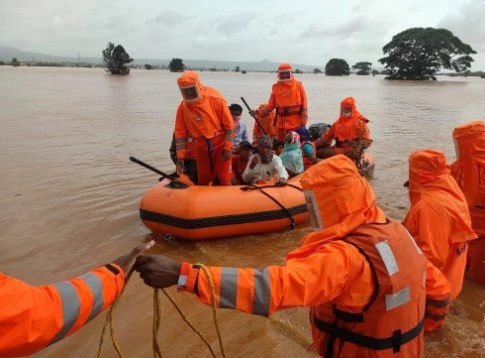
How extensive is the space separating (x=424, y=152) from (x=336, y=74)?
81.1 meters

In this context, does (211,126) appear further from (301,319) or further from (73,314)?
(73,314)

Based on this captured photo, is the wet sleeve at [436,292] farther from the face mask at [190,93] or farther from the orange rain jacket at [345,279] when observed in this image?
the face mask at [190,93]

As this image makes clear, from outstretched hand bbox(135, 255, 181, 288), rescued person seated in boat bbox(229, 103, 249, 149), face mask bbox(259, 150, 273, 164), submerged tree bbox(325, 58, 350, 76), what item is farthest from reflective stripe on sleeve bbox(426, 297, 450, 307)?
submerged tree bbox(325, 58, 350, 76)

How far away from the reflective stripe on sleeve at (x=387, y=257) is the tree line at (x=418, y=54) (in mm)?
53659

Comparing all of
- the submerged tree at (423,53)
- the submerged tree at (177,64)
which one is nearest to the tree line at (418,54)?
the submerged tree at (423,53)

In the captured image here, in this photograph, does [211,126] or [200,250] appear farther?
[211,126]

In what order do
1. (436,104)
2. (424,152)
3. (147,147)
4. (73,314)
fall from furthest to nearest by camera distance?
1. (436,104)
2. (147,147)
3. (424,152)
4. (73,314)

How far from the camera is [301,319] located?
3197mm

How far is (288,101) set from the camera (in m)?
6.91

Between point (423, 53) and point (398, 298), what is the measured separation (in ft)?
177

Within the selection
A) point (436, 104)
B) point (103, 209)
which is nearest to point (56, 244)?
point (103, 209)

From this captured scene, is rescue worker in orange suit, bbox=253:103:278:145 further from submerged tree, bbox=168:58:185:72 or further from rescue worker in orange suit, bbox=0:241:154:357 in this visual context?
submerged tree, bbox=168:58:185:72

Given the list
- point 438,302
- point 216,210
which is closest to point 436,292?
point 438,302

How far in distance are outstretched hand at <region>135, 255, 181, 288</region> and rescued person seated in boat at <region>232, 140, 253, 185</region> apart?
393cm
